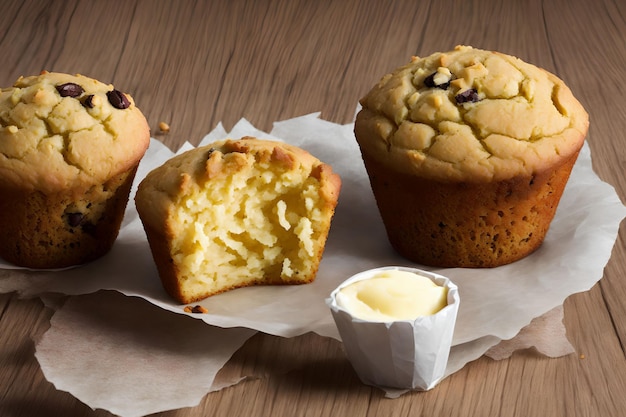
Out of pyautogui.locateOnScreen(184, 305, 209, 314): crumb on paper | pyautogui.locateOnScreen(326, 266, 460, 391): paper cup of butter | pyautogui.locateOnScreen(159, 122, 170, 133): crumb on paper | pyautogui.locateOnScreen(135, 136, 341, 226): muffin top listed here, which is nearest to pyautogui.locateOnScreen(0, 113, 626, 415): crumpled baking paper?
pyautogui.locateOnScreen(184, 305, 209, 314): crumb on paper

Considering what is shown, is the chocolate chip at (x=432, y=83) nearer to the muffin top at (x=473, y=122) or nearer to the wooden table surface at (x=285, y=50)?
the muffin top at (x=473, y=122)

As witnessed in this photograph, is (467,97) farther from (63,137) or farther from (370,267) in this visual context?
(63,137)

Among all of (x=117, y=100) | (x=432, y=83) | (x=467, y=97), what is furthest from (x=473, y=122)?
(x=117, y=100)

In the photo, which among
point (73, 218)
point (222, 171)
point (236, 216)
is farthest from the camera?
point (73, 218)

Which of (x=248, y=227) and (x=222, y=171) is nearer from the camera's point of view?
(x=222, y=171)

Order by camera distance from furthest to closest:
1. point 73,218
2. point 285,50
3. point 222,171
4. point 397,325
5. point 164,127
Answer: point 285,50 → point 164,127 → point 73,218 → point 222,171 → point 397,325

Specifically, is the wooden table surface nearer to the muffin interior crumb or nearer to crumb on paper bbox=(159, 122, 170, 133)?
crumb on paper bbox=(159, 122, 170, 133)

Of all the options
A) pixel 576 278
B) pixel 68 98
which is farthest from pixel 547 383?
pixel 68 98
